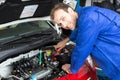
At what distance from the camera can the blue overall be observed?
186 cm

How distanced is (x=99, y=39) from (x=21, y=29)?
969mm

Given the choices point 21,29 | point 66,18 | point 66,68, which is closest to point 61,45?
point 66,68

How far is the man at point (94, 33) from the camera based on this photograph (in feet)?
6.11

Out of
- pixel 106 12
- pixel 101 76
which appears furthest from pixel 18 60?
pixel 101 76

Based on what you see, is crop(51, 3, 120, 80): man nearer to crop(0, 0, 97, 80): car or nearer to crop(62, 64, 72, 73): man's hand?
crop(62, 64, 72, 73): man's hand

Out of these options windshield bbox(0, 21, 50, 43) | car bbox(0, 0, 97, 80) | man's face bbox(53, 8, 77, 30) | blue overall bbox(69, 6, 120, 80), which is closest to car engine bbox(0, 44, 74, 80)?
car bbox(0, 0, 97, 80)

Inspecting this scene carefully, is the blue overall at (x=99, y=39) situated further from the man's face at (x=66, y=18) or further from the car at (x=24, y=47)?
the car at (x=24, y=47)

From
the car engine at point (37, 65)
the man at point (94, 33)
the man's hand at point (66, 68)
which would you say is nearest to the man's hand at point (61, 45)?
the car engine at point (37, 65)

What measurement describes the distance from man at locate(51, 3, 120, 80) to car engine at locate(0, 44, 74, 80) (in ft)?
1.11

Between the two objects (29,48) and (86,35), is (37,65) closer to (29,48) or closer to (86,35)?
(29,48)

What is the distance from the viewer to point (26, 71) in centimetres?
222

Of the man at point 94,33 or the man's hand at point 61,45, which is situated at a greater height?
the man at point 94,33

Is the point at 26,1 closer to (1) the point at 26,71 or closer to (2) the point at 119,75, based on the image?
(1) the point at 26,71

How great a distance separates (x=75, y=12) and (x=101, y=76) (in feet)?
4.25
